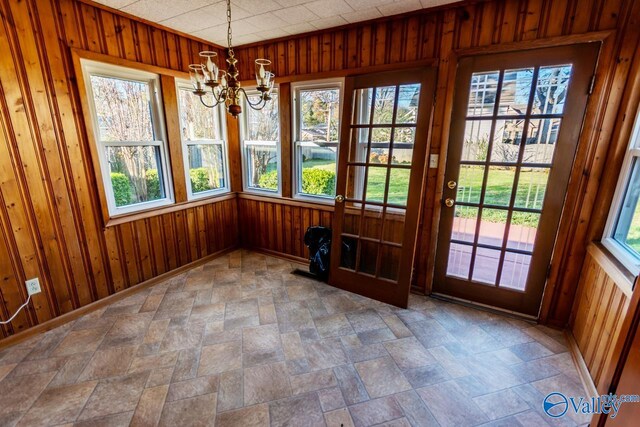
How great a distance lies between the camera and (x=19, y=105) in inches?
79.0

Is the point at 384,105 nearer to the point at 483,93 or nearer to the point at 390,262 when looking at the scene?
the point at 483,93

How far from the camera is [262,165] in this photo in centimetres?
372

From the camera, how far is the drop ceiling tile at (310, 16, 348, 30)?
101 inches

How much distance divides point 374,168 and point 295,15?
4.95ft

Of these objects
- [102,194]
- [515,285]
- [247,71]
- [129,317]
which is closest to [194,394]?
[129,317]

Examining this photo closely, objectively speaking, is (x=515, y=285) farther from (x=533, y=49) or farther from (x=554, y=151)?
(x=533, y=49)

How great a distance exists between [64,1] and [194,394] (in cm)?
296

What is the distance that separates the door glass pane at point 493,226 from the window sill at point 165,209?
2.95m

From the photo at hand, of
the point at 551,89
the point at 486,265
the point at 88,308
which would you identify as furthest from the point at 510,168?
the point at 88,308

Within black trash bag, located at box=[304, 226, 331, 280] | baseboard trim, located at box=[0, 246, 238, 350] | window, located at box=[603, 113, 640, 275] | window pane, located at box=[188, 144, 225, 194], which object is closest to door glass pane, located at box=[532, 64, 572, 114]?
window, located at box=[603, 113, 640, 275]

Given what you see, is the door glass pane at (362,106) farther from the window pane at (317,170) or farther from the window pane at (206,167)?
the window pane at (206,167)

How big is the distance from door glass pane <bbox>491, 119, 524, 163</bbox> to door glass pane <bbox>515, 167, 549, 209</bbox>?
15 cm

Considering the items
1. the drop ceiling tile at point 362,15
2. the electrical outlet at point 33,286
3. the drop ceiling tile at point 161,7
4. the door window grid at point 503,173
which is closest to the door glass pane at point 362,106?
the drop ceiling tile at point 362,15

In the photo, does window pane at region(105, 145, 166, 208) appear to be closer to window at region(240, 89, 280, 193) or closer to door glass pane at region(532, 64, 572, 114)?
window at region(240, 89, 280, 193)
